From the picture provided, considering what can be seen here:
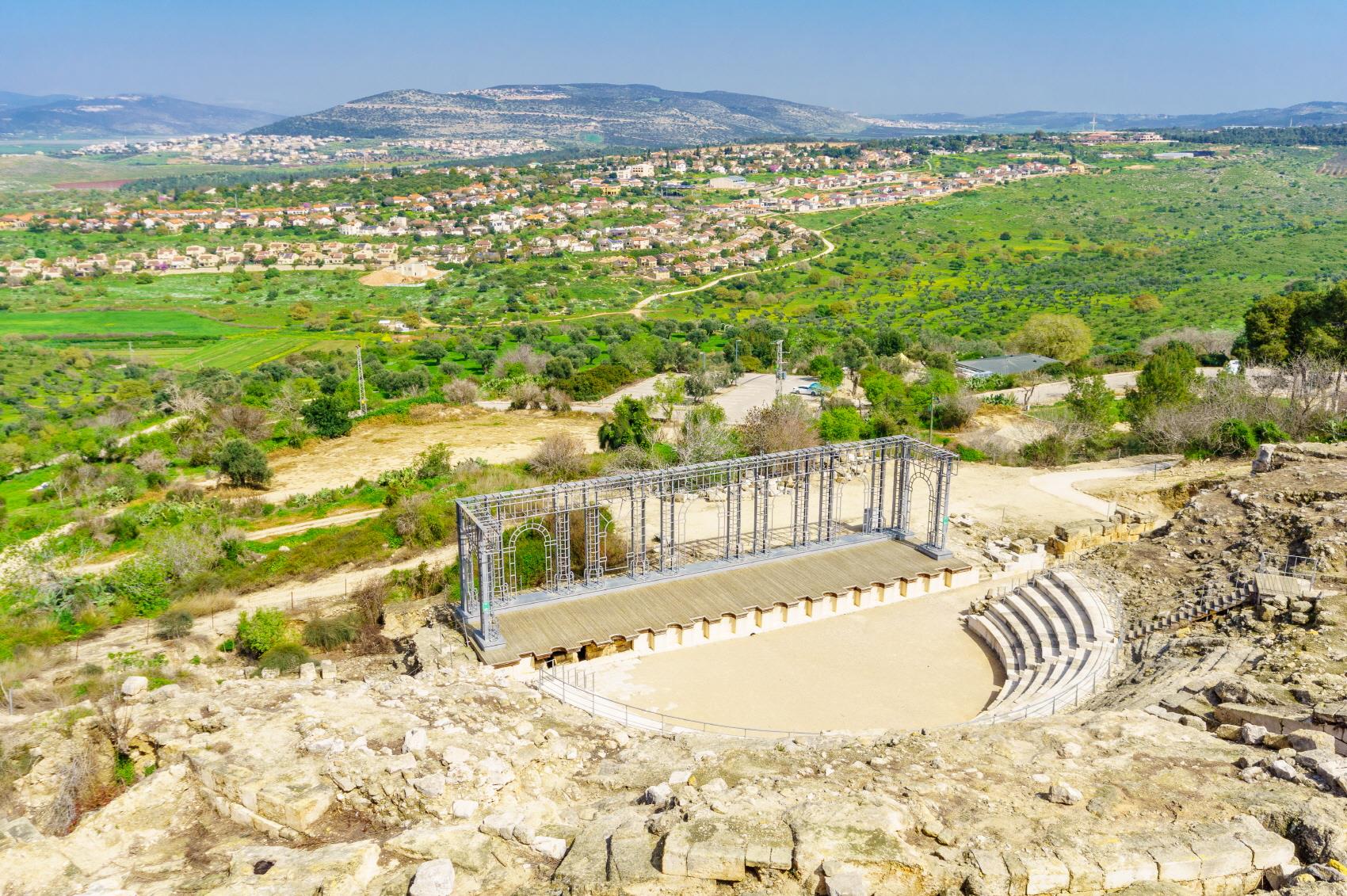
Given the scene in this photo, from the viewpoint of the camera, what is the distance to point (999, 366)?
54781 mm

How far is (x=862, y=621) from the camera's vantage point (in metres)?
21.8

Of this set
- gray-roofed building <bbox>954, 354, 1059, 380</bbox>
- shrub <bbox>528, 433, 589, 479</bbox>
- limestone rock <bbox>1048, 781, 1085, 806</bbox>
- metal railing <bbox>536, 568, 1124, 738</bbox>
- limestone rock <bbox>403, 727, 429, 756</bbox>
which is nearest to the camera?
limestone rock <bbox>1048, 781, 1085, 806</bbox>

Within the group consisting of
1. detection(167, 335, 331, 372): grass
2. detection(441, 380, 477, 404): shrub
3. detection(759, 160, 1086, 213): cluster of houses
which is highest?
detection(759, 160, 1086, 213): cluster of houses

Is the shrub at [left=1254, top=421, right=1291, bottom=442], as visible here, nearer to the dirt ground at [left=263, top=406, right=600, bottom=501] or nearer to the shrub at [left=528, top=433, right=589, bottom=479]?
the shrub at [left=528, top=433, right=589, bottom=479]

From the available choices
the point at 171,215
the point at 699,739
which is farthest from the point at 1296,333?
the point at 171,215

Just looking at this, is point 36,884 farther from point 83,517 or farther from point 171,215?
point 171,215

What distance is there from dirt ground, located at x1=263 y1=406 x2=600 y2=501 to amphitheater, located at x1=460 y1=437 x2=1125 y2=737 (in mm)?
14452

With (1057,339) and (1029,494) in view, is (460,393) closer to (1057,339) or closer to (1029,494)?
(1029,494)

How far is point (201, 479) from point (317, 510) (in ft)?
28.4

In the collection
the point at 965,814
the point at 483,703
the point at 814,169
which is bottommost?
the point at 483,703

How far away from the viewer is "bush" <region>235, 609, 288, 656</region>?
20.0 meters

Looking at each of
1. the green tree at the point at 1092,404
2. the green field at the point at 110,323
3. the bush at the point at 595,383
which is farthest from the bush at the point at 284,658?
the green field at the point at 110,323

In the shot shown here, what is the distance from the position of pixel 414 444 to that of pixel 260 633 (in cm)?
2222

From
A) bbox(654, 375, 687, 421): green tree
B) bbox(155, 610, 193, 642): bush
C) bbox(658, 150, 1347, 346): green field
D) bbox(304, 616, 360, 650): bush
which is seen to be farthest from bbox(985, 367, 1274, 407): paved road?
bbox(155, 610, 193, 642): bush
